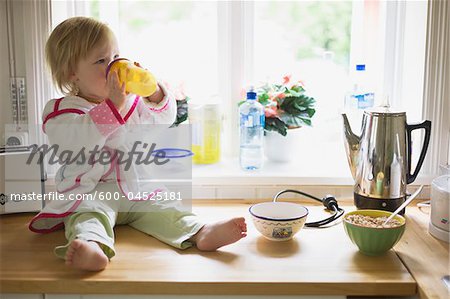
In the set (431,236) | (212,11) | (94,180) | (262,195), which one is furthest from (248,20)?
(431,236)

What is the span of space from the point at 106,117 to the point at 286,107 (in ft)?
2.20

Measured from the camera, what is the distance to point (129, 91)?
4.63 ft

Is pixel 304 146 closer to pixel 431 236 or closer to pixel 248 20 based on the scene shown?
pixel 248 20

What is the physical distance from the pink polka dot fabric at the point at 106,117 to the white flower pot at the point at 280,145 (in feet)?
1.99

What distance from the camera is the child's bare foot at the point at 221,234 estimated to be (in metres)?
1.31

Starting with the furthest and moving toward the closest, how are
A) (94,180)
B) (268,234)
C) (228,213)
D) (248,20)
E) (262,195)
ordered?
(248,20)
(262,195)
(228,213)
(94,180)
(268,234)

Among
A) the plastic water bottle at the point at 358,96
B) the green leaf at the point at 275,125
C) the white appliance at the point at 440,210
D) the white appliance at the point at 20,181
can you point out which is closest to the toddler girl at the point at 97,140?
the white appliance at the point at 20,181

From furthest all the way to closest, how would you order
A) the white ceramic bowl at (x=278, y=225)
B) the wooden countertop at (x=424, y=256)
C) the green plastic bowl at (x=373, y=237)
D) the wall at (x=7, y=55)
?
the wall at (x=7, y=55) < the white ceramic bowl at (x=278, y=225) < the green plastic bowl at (x=373, y=237) < the wooden countertop at (x=424, y=256)

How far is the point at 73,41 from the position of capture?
146 centimetres

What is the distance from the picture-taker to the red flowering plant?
180 centimetres

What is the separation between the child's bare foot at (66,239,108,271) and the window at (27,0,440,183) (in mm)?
827

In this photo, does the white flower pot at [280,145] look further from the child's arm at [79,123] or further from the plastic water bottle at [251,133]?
the child's arm at [79,123]

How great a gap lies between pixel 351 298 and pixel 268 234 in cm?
25

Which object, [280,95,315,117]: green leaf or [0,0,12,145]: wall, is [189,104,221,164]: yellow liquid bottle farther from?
[0,0,12,145]: wall
